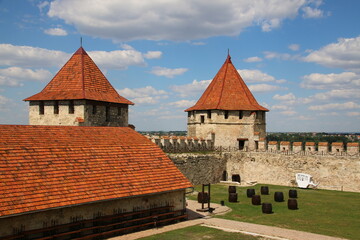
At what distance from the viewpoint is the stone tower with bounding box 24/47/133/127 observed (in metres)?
21.2

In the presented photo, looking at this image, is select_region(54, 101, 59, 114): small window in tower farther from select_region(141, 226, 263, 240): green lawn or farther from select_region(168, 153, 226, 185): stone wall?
select_region(141, 226, 263, 240): green lawn

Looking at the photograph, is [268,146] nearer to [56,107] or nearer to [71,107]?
[71,107]

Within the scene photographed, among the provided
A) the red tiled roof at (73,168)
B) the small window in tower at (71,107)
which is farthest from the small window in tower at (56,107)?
the red tiled roof at (73,168)

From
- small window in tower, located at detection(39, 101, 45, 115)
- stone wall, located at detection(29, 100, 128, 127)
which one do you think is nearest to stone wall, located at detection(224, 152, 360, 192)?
stone wall, located at detection(29, 100, 128, 127)

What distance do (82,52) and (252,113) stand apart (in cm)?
1605

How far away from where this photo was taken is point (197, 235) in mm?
13750

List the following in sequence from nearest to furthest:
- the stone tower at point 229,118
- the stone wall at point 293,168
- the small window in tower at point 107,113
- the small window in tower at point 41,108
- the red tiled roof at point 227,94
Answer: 1. the small window in tower at point 41,108
2. the small window in tower at point 107,113
3. the stone wall at point 293,168
4. the stone tower at point 229,118
5. the red tiled roof at point 227,94

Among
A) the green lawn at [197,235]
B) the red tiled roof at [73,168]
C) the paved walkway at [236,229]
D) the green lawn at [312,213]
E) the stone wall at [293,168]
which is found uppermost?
the red tiled roof at [73,168]

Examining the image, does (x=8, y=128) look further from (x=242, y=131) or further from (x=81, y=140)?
(x=242, y=131)

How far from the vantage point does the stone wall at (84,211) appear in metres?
11.2

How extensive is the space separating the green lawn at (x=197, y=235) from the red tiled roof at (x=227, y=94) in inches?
738

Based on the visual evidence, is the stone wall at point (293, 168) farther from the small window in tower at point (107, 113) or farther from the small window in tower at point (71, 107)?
the small window in tower at point (71, 107)

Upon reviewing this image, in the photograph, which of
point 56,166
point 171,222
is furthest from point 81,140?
point 171,222

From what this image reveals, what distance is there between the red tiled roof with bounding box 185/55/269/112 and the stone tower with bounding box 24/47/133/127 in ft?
37.0
